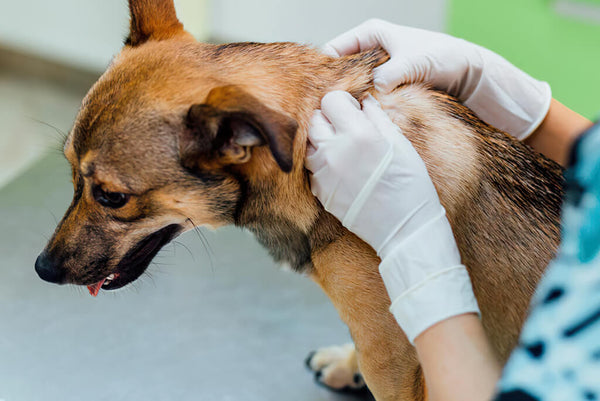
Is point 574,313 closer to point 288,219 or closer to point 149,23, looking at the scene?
point 288,219

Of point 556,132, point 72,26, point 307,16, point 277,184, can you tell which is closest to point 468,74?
point 556,132

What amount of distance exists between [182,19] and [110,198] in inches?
78.8

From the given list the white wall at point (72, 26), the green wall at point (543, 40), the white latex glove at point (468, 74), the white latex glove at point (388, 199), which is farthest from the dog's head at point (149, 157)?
the white wall at point (72, 26)

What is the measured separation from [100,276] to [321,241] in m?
0.50

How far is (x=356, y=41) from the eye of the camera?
151cm

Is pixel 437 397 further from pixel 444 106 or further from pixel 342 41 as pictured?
pixel 342 41

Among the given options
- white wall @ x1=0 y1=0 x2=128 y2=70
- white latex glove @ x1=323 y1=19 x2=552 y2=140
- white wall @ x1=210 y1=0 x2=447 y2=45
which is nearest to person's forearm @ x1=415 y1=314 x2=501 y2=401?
white latex glove @ x1=323 y1=19 x2=552 y2=140

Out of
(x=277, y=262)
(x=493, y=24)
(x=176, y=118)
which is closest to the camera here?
(x=176, y=118)

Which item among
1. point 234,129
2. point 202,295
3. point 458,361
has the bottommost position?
point 202,295

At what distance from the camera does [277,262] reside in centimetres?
142

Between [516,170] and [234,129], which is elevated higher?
[234,129]

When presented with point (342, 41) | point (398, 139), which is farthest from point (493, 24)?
point (398, 139)

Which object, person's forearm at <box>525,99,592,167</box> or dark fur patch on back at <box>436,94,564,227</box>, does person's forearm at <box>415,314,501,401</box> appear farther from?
person's forearm at <box>525,99,592,167</box>

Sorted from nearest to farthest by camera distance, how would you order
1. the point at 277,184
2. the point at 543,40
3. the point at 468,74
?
the point at 277,184 < the point at 468,74 < the point at 543,40
